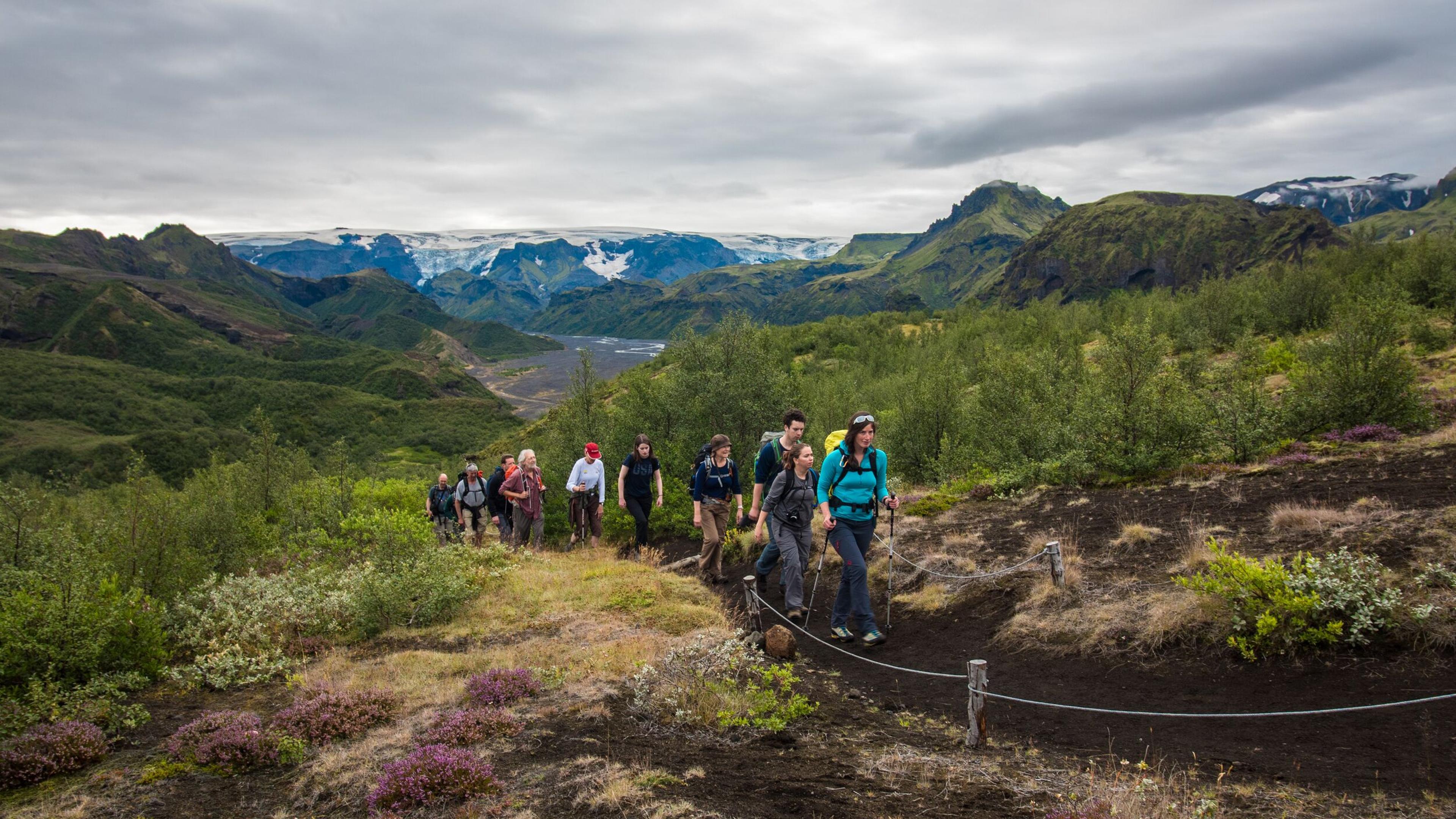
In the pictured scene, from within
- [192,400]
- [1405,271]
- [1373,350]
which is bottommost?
[192,400]

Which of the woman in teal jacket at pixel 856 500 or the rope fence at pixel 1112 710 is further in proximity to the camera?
the woman in teal jacket at pixel 856 500

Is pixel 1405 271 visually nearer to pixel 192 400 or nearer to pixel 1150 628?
pixel 1150 628

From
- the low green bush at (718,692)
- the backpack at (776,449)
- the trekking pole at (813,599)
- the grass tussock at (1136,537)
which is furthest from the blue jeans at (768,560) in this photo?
the grass tussock at (1136,537)

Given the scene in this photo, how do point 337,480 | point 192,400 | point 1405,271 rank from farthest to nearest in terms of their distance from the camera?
point 192,400, point 1405,271, point 337,480

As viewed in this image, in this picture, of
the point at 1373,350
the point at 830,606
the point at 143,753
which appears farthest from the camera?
the point at 1373,350

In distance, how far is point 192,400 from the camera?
602ft

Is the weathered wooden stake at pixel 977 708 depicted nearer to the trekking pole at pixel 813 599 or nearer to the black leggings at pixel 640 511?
the trekking pole at pixel 813 599

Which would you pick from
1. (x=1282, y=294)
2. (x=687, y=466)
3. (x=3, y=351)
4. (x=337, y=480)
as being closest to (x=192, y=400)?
(x=3, y=351)

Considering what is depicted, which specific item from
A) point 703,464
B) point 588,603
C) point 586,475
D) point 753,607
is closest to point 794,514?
point 753,607

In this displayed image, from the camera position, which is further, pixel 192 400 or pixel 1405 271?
pixel 192 400

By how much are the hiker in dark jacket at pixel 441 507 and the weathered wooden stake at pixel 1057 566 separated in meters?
13.5

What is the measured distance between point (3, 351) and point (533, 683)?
26299cm

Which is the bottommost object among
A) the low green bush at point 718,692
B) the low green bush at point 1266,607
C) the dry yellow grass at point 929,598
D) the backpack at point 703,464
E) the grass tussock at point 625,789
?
the dry yellow grass at point 929,598

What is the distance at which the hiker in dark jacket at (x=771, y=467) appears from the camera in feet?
30.8
